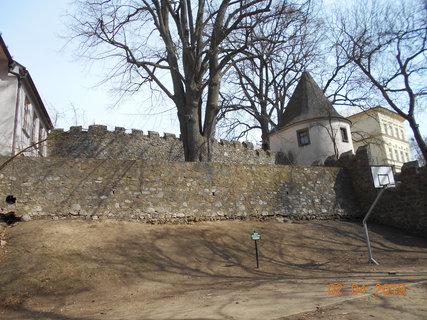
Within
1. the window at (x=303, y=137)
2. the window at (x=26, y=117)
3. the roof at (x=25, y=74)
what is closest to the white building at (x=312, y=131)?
the window at (x=303, y=137)

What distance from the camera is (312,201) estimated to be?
45.7 ft

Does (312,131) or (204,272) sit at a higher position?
(312,131)

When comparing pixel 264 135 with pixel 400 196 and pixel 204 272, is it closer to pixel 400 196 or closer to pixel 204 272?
pixel 400 196

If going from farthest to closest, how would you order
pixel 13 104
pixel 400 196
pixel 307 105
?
pixel 307 105 → pixel 13 104 → pixel 400 196

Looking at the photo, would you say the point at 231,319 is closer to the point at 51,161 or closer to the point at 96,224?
the point at 96,224

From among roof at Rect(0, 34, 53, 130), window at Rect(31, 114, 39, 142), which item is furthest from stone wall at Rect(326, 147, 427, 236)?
window at Rect(31, 114, 39, 142)

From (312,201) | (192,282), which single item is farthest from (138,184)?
(312,201)

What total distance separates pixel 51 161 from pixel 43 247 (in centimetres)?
321

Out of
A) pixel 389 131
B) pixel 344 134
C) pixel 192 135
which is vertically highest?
pixel 389 131

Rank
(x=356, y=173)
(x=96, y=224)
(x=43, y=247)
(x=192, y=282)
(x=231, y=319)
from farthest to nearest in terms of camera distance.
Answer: (x=356, y=173) < (x=96, y=224) < (x=43, y=247) < (x=192, y=282) < (x=231, y=319)

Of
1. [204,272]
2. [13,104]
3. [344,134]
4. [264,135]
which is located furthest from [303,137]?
[13,104]

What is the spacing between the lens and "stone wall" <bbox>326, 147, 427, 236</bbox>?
43.2ft

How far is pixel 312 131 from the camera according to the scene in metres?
22.8

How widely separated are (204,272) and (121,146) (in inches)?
493
